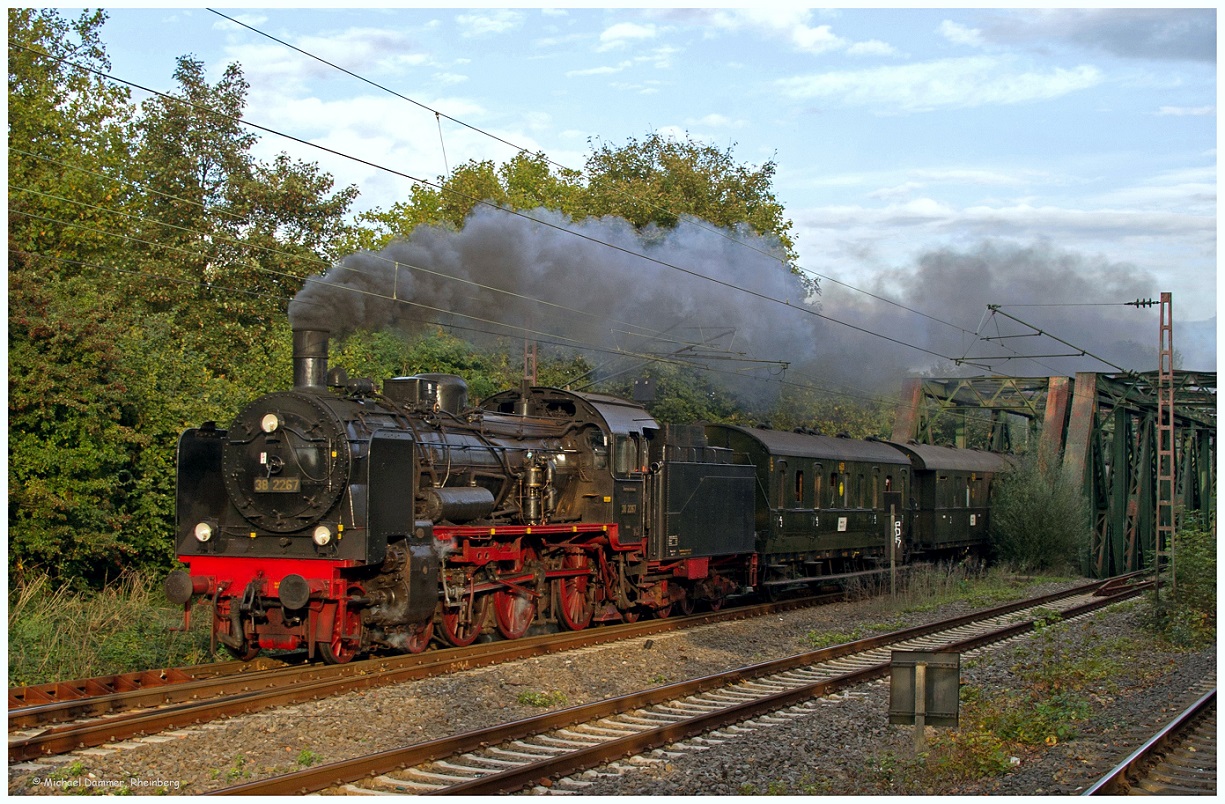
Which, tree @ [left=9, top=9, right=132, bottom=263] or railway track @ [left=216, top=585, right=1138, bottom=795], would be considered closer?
railway track @ [left=216, top=585, right=1138, bottom=795]

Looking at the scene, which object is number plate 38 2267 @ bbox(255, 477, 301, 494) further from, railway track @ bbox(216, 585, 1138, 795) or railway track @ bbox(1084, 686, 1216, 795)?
railway track @ bbox(1084, 686, 1216, 795)

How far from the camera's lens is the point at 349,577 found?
11711 mm

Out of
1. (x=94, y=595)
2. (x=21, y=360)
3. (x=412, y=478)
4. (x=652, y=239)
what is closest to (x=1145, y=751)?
(x=412, y=478)

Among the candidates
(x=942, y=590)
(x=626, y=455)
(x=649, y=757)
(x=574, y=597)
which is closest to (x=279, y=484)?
(x=574, y=597)

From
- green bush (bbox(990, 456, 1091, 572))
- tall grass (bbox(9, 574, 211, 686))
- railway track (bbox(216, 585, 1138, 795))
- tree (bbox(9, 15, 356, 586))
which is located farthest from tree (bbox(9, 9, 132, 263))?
green bush (bbox(990, 456, 1091, 572))

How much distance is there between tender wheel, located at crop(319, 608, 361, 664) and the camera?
1159 cm

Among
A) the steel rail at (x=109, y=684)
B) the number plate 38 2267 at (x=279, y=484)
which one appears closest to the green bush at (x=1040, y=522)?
the number plate 38 2267 at (x=279, y=484)

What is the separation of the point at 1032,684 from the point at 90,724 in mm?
9052

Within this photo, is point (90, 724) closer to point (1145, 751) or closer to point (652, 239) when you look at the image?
point (1145, 751)

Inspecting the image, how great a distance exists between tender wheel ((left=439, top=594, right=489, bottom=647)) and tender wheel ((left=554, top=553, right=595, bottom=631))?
1.63m

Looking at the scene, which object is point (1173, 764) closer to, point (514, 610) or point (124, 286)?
point (514, 610)

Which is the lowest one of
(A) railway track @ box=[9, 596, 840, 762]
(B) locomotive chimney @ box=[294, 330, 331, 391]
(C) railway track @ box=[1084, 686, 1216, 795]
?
(C) railway track @ box=[1084, 686, 1216, 795]

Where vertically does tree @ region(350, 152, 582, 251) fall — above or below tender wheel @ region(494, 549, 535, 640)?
above

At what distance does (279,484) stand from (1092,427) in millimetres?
25007
